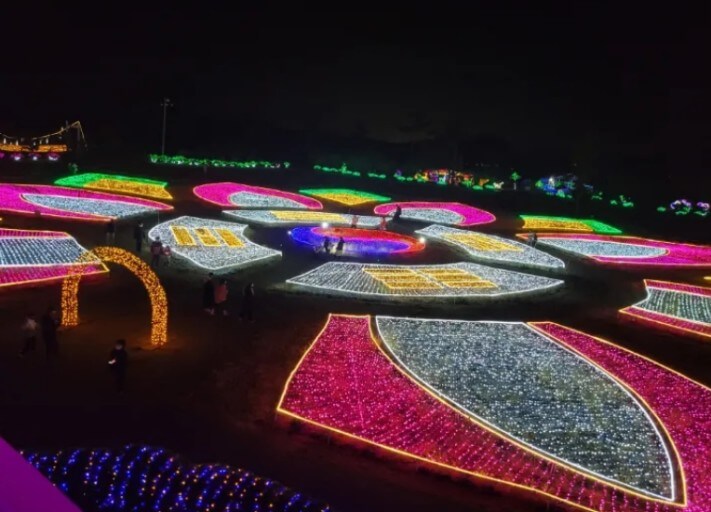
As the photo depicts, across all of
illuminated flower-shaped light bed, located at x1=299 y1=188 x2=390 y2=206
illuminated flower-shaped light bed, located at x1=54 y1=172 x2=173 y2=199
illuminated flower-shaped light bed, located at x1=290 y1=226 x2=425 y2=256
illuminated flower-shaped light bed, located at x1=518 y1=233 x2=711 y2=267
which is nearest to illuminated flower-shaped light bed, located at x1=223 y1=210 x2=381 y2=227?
illuminated flower-shaped light bed, located at x1=290 y1=226 x2=425 y2=256

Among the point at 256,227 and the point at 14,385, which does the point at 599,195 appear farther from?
the point at 14,385

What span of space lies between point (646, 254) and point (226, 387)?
84.7ft

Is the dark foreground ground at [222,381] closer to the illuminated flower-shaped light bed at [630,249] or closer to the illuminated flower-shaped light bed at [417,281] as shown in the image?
the illuminated flower-shaped light bed at [417,281]

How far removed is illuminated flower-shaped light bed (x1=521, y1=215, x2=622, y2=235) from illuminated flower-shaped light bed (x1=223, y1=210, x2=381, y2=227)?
10665 millimetres

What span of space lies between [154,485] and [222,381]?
241 inches

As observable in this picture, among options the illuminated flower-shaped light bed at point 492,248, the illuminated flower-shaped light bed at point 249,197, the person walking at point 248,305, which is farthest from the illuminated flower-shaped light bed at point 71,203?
the person walking at point 248,305

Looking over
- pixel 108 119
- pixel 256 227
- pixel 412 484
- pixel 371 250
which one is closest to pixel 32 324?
pixel 412 484

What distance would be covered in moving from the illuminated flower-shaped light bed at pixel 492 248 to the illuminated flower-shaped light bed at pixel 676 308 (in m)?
4.22

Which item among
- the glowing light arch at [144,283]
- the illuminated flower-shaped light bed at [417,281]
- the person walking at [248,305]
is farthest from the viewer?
the illuminated flower-shaped light bed at [417,281]

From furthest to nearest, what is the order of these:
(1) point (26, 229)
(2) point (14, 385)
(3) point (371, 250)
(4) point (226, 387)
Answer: (3) point (371, 250) < (1) point (26, 229) < (4) point (226, 387) < (2) point (14, 385)

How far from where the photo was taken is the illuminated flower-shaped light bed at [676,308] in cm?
1877

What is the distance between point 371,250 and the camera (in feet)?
88.2

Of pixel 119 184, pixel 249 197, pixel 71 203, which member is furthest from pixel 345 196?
pixel 71 203

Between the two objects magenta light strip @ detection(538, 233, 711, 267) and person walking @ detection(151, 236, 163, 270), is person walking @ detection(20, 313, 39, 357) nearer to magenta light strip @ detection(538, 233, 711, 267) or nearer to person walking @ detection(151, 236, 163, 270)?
person walking @ detection(151, 236, 163, 270)
